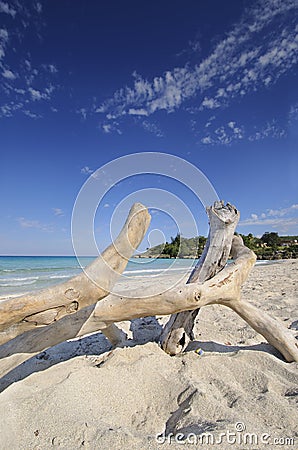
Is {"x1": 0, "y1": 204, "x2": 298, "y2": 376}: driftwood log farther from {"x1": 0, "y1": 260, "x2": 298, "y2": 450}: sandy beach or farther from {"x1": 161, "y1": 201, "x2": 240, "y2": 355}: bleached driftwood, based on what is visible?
{"x1": 0, "y1": 260, "x2": 298, "y2": 450}: sandy beach

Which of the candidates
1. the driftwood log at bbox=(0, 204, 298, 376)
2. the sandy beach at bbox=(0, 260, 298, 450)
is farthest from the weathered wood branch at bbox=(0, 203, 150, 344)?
the sandy beach at bbox=(0, 260, 298, 450)

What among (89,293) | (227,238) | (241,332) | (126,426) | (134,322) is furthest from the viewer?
(134,322)

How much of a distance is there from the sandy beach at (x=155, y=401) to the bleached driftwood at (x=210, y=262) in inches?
7.4

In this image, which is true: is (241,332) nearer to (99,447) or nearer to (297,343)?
(297,343)

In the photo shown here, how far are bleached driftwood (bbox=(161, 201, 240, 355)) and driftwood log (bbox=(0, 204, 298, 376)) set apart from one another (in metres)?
0.08

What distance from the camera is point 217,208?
3.36 metres

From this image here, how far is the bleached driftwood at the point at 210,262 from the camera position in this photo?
314 centimetres

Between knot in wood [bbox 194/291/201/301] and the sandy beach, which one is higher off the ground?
knot in wood [bbox 194/291/201/301]

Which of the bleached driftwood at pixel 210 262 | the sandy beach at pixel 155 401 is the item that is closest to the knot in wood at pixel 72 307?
the sandy beach at pixel 155 401

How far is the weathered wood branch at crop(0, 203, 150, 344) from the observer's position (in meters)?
2.16

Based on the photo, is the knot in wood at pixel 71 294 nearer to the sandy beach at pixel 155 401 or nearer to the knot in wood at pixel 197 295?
the sandy beach at pixel 155 401

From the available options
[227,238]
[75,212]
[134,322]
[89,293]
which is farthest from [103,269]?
[134,322]

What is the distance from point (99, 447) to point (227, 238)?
2482 mm

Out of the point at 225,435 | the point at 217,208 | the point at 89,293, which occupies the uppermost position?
the point at 217,208
